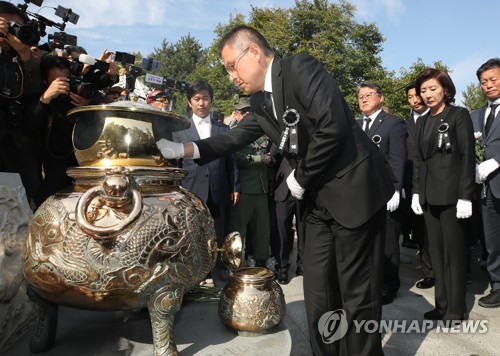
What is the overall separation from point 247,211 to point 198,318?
88.7 inches

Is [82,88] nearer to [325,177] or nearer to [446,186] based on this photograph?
[325,177]

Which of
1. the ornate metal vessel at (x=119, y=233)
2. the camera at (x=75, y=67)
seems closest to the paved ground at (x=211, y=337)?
the ornate metal vessel at (x=119, y=233)

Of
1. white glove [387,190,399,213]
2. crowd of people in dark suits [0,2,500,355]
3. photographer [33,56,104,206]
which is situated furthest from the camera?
white glove [387,190,399,213]

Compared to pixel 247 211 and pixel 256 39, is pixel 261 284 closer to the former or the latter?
pixel 256 39

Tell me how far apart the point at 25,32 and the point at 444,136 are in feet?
10.3

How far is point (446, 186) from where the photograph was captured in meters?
3.14

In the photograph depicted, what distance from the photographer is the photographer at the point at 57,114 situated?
232 centimetres

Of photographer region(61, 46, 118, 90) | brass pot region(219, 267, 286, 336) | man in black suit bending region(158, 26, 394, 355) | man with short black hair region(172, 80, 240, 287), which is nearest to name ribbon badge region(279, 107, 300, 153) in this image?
man in black suit bending region(158, 26, 394, 355)

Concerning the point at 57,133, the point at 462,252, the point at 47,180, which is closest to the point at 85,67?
the point at 57,133

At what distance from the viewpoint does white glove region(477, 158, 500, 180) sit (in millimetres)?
3482

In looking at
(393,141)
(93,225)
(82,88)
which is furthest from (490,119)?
(93,225)

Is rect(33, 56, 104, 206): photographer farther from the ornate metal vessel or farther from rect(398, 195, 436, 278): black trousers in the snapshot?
rect(398, 195, 436, 278): black trousers

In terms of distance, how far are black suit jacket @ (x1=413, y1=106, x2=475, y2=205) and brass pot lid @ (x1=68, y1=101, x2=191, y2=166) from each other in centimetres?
240

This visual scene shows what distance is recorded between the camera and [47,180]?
2.61m
